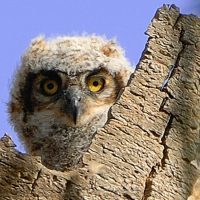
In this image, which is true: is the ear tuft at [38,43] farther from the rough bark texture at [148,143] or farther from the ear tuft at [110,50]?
the rough bark texture at [148,143]

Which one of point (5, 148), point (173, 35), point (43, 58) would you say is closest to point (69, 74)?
point (43, 58)

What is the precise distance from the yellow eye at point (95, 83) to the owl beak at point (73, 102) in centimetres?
16

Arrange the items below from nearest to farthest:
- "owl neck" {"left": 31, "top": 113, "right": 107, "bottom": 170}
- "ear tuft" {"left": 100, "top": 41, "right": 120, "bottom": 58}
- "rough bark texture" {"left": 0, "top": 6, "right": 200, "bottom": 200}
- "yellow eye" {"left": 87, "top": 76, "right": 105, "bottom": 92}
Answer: "rough bark texture" {"left": 0, "top": 6, "right": 200, "bottom": 200} → "owl neck" {"left": 31, "top": 113, "right": 107, "bottom": 170} → "yellow eye" {"left": 87, "top": 76, "right": 105, "bottom": 92} → "ear tuft" {"left": 100, "top": 41, "right": 120, "bottom": 58}

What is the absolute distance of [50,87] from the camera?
4707 mm

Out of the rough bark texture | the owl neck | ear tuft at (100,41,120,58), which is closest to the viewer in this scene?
the rough bark texture

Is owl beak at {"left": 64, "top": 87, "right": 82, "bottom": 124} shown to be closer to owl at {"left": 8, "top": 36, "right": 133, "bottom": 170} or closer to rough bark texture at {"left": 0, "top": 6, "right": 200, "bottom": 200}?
owl at {"left": 8, "top": 36, "right": 133, "bottom": 170}

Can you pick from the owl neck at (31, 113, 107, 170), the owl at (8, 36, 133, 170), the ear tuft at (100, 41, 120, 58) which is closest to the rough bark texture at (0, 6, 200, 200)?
the owl neck at (31, 113, 107, 170)

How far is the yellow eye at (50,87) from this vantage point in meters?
4.67

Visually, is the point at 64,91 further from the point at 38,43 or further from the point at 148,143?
the point at 148,143

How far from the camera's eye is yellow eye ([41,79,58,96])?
184 inches

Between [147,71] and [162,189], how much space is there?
1.11ft

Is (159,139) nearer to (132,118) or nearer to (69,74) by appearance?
(132,118)

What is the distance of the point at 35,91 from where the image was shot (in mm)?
4730

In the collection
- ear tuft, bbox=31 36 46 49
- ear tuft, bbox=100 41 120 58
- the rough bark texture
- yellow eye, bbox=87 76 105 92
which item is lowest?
the rough bark texture
